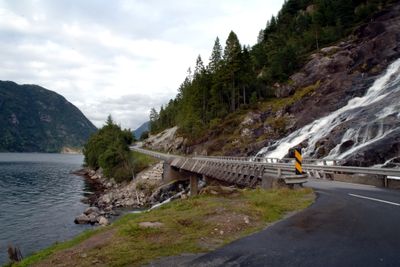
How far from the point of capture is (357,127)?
3481 centimetres

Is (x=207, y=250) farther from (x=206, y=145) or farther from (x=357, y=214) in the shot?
(x=206, y=145)

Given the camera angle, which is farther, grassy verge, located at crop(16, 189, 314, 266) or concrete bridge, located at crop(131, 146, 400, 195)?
concrete bridge, located at crop(131, 146, 400, 195)

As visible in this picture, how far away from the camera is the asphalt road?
627cm

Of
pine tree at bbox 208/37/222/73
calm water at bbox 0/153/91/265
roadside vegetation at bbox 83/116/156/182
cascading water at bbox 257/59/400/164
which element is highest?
pine tree at bbox 208/37/222/73

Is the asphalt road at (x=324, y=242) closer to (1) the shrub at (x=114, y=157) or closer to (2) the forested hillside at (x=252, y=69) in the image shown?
(1) the shrub at (x=114, y=157)

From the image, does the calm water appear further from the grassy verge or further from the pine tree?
the pine tree

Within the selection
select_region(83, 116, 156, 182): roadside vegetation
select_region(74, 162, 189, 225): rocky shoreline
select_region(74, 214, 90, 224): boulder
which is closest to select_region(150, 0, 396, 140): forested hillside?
select_region(83, 116, 156, 182): roadside vegetation

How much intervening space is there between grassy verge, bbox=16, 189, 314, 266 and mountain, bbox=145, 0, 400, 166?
1777cm

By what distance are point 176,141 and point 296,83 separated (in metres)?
36.4

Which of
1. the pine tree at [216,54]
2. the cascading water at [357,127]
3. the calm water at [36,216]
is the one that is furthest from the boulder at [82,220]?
the pine tree at [216,54]

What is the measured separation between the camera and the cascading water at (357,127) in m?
31.5

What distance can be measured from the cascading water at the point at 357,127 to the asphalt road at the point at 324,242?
2053 centimetres

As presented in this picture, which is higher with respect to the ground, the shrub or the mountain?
the mountain

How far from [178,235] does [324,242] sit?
370 centimetres
